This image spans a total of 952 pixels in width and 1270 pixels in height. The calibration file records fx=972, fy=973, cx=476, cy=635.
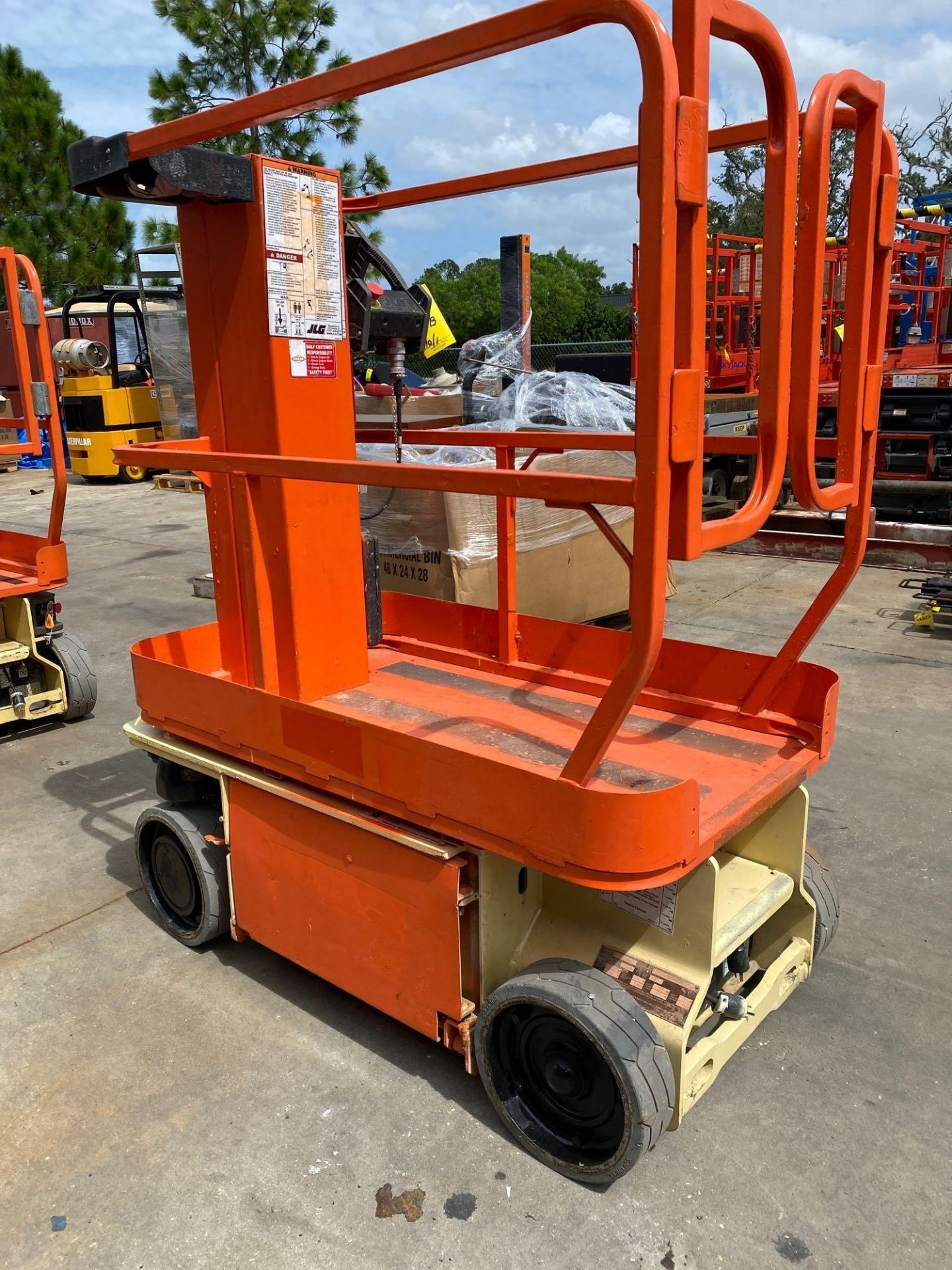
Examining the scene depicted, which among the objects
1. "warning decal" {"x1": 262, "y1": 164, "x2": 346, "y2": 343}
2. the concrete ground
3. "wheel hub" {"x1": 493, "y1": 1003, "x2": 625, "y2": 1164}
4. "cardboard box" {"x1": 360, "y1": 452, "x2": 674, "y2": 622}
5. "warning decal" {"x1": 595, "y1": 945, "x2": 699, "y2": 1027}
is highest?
"warning decal" {"x1": 262, "y1": 164, "x2": 346, "y2": 343}

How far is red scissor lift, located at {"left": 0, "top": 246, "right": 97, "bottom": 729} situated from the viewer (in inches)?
Result: 184

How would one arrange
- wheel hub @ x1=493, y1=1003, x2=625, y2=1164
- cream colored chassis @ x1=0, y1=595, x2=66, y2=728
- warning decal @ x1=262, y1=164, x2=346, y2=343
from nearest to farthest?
wheel hub @ x1=493, y1=1003, x2=625, y2=1164 < warning decal @ x1=262, y1=164, x2=346, y2=343 < cream colored chassis @ x1=0, y1=595, x2=66, y2=728

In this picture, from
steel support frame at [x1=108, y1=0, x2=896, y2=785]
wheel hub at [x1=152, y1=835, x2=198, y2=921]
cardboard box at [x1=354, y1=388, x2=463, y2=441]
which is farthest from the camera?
cardboard box at [x1=354, y1=388, x2=463, y2=441]

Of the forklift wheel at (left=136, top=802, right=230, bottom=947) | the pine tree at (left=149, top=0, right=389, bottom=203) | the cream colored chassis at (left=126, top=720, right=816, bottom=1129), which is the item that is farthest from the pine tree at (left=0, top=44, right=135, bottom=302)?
the cream colored chassis at (left=126, top=720, right=816, bottom=1129)

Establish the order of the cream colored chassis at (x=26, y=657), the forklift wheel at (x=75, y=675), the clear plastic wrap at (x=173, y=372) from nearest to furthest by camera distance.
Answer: the cream colored chassis at (x=26, y=657)
the forklift wheel at (x=75, y=675)
the clear plastic wrap at (x=173, y=372)

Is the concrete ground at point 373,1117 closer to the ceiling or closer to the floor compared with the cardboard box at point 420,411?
closer to the floor

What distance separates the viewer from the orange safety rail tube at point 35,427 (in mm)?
4574

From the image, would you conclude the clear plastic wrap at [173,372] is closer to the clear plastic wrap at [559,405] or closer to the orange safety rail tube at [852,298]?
the clear plastic wrap at [559,405]

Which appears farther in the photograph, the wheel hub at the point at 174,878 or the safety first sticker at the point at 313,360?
the wheel hub at the point at 174,878

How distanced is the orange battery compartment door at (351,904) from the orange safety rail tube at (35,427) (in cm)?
243

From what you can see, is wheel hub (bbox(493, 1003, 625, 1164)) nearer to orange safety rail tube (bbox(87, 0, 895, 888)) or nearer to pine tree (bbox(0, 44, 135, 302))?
orange safety rail tube (bbox(87, 0, 895, 888))

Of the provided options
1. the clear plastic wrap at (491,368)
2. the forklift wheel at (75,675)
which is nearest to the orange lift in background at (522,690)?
the forklift wheel at (75,675)

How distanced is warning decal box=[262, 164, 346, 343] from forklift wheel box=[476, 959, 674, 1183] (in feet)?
6.04

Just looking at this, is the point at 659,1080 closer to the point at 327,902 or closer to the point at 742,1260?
the point at 742,1260
